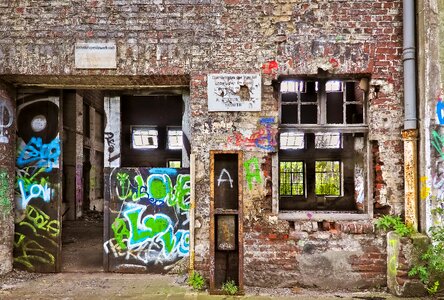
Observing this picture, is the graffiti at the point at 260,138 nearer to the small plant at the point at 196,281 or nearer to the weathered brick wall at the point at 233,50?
the weathered brick wall at the point at 233,50

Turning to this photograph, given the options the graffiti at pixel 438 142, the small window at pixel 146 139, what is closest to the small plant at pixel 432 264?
the graffiti at pixel 438 142

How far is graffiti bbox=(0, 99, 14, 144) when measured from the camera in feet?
19.3

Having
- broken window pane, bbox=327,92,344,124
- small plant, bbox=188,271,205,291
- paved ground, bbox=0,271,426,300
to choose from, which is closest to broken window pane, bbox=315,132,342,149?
broken window pane, bbox=327,92,344,124

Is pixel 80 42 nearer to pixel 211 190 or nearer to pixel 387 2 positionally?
pixel 211 190

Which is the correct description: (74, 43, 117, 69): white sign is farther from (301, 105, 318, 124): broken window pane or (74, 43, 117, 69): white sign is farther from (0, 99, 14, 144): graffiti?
(301, 105, 318, 124): broken window pane

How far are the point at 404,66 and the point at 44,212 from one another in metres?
5.82

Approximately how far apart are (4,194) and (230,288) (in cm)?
363

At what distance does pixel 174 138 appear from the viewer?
12.9 meters

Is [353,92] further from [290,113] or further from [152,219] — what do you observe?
[152,219]

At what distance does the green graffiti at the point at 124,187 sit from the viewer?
20.3 feet

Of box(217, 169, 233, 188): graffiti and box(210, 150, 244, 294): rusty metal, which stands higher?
box(217, 169, 233, 188): graffiti

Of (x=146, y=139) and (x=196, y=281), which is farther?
(x=146, y=139)

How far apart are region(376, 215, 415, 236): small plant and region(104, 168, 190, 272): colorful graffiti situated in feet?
9.24

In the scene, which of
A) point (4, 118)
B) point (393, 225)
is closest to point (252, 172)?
point (393, 225)
